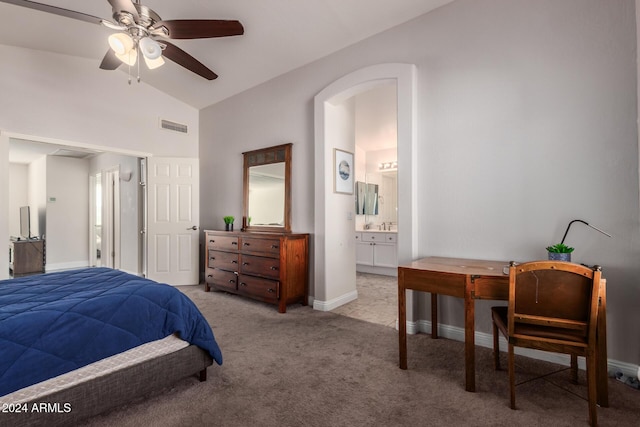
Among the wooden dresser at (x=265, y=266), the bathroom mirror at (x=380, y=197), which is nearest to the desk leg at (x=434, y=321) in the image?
the wooden dresser at (x=265, y=266)

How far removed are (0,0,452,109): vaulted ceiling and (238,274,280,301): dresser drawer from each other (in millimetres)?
2757

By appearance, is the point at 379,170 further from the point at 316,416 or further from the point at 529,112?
the point at 316,416

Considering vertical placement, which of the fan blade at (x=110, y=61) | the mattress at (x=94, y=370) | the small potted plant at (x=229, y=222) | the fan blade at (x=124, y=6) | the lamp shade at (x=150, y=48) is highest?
the fan blade at (x=110, y=61)

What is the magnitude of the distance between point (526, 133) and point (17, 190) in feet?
36.2

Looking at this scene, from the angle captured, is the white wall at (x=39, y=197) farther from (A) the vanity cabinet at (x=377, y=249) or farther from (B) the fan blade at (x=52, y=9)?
(A) the vanity cabinet at (x=377, y=249)

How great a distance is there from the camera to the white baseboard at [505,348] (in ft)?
6.70

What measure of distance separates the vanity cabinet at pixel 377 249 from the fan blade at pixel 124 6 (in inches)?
188

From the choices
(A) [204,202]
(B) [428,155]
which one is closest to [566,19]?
(B) [428,155]

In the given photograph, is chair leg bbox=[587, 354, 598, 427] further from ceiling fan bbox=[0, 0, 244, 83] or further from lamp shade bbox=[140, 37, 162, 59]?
lamp shade bbox=[140, 37, 162, 59]

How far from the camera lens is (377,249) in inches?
232

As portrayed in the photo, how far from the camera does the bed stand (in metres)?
1.33

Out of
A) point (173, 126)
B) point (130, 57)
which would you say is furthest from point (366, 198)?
point (130, 57)

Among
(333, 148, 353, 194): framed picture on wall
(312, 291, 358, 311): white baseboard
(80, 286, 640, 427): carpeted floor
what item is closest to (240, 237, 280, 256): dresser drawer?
(312, 291, 358, 311): white baseboard

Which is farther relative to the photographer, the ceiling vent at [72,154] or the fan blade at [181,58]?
the ceiling vent at [72,154]
